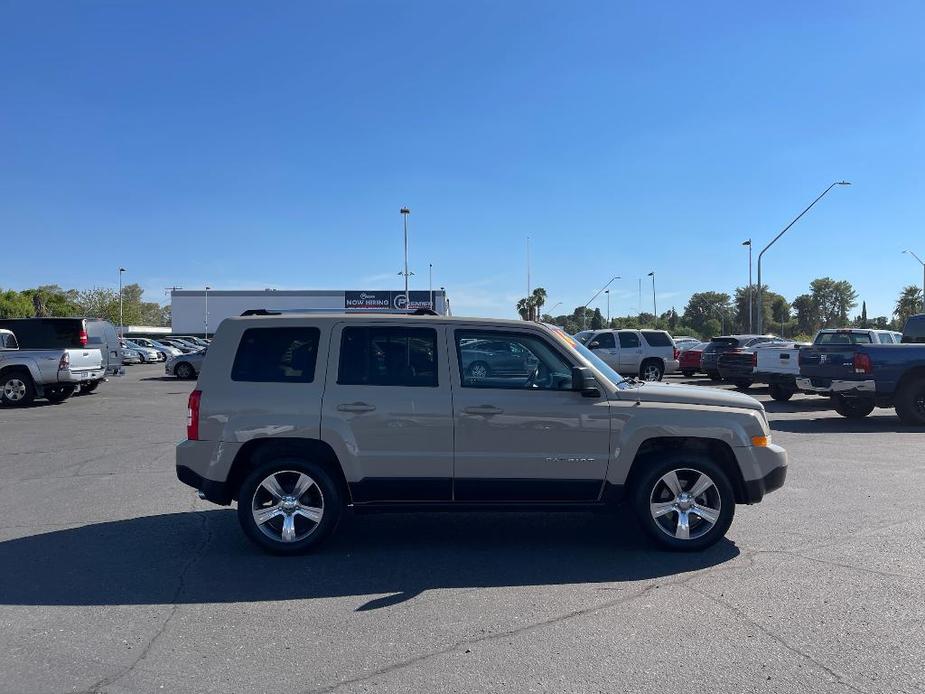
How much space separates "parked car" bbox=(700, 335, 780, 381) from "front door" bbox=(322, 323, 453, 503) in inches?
739

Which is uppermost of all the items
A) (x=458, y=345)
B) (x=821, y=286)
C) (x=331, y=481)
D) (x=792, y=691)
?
(x=821, y=286)

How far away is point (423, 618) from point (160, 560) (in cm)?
242

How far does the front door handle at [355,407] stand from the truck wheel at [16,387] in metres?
15.4

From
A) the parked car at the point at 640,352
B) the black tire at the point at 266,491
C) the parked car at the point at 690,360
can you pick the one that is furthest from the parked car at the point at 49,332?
the parked car at the point at 690,360

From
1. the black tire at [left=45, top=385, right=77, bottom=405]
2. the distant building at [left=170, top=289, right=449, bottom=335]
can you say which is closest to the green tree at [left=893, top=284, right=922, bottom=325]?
the distant building at [left=170, top=289, right=449, bottom=335]

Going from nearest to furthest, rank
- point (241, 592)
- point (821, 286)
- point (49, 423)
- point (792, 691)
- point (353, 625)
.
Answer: point (792, 691)
point (353, 625)
point (241, 592)
point (49, 423)
point (821, 286)

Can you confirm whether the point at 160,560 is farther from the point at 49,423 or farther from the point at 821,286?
the point at 821,286

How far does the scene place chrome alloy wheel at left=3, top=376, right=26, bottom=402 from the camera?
1758 centimetres

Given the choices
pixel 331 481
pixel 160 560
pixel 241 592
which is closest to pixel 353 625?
pixel 241 592

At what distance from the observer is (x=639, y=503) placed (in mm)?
5727

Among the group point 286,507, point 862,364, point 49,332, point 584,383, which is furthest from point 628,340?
point 286,507

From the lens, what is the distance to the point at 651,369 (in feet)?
79.1

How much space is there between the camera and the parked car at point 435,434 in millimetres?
5648

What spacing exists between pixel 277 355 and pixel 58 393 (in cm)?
1690
